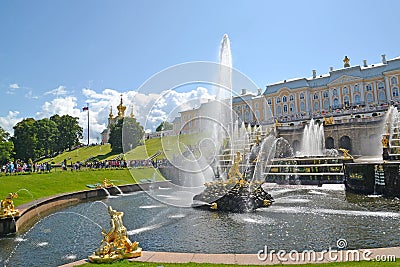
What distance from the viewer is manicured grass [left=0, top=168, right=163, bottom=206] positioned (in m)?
20.8

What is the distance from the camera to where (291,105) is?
280ft

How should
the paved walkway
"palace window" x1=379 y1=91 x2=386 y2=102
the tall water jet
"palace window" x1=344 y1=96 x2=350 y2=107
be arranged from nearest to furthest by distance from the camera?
the paved walkway
the tall water jet
"palace window" x1=379 y1=91 x2=386 y2=102
"palace window" x1=344 y1=96 x2=350 y2=107

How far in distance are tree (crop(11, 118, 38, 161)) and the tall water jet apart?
55925 millimetres

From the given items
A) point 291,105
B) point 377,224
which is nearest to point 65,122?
point 291,105

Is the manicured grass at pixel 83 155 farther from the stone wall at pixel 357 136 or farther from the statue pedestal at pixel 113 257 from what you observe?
the statue pedestal at pixel 113 257

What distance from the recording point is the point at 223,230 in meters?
11.1

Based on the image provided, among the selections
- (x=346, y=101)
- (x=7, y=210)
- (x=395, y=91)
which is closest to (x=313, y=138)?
(x=395, y=91)

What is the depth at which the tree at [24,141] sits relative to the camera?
215 ft

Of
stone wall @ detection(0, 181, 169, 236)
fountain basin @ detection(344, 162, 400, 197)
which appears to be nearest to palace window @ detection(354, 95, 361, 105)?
fountain basin @ detection(344, 162, 400, 197)

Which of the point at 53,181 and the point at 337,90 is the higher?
the point at 337,90

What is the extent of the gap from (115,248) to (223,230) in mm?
4834

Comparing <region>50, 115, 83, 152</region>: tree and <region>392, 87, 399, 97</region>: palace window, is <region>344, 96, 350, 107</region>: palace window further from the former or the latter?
<region>50, 115, 83, 152</region>: tree

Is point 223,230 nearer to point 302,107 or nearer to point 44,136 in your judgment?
point 44,136

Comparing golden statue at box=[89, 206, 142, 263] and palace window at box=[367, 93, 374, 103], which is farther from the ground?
palace window at box=[367, 93, 374, 103]
